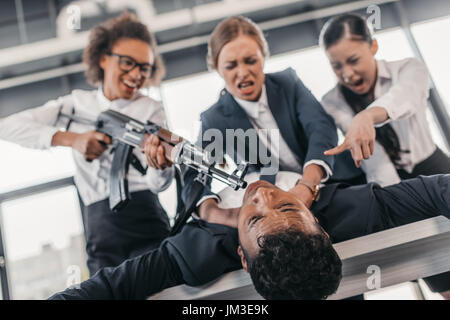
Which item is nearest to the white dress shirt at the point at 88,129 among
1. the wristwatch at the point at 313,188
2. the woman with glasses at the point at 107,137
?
the woman with glasses at the point at 107,137

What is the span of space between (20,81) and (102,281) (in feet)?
2.56

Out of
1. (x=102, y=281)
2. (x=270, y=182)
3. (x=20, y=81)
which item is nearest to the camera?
(x=102, y=281)

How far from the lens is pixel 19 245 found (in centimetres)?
88

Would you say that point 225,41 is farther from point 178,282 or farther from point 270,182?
point 178,282

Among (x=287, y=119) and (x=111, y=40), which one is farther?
(x=111, y=40)

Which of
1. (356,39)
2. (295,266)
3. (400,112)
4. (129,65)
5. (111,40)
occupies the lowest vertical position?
(295,266)

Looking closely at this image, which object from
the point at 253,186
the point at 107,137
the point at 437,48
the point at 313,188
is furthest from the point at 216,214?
the point at 437,48

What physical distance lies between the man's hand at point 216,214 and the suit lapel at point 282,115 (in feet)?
0.68

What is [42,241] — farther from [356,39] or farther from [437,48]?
[437,48]

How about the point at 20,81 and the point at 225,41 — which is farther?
the point at 20,81

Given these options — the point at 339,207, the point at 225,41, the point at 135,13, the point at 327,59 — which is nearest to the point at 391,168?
the point at 339,207

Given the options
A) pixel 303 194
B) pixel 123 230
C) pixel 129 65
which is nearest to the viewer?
pixel 303 194

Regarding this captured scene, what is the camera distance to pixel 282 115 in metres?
0.79

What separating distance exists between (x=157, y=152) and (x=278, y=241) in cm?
35
